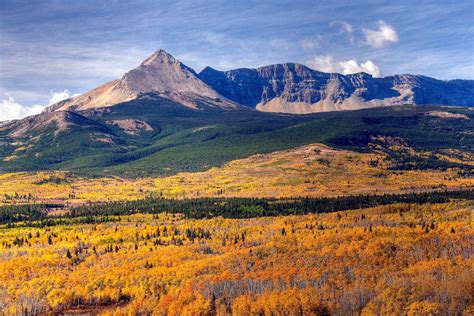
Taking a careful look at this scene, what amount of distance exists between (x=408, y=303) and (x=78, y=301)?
76.9 m

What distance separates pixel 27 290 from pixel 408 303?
90.6 metres

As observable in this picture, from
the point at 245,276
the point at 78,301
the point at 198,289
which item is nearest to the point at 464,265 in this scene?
the point at 245,276

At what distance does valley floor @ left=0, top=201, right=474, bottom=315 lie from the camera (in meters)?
120

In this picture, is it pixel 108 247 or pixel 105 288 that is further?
pixel 108 247

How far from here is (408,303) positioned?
11681cm

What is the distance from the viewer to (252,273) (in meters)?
142

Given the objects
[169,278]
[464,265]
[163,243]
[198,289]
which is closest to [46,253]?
[163,243]

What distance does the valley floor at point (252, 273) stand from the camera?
11981 cm

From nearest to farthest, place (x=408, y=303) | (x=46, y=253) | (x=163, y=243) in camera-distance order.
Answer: (x=408, y=303) < (x=46, y=253) < (x=163, y=243)

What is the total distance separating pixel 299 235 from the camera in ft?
607

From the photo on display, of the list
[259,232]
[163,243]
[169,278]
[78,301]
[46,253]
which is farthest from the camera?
[259,232]

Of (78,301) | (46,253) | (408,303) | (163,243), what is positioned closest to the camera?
(408,303)

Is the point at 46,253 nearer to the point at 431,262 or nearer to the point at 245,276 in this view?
the point at 245,276

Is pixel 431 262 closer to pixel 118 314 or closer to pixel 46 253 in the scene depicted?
pixel 118 314
